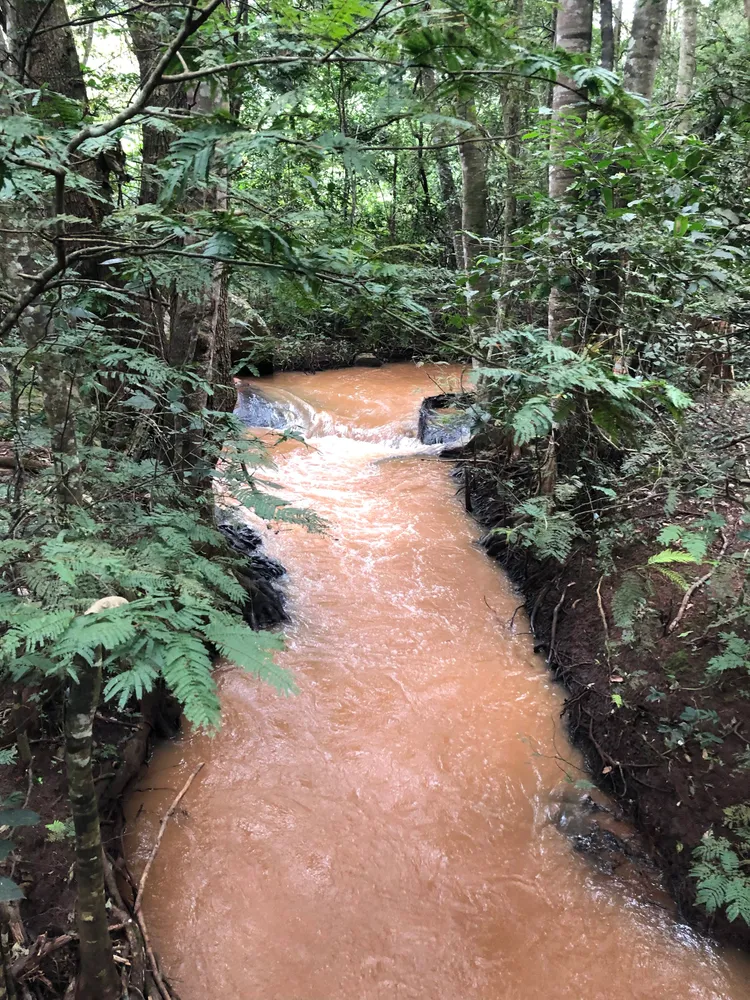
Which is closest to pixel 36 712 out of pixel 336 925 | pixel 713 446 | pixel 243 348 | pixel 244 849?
pixel 244 849

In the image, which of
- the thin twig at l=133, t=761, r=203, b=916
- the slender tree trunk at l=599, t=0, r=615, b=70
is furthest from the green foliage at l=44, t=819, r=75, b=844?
the slender tree trunk at l=599, t=0, r=615, b=70

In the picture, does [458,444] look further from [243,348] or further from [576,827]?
[576,827]

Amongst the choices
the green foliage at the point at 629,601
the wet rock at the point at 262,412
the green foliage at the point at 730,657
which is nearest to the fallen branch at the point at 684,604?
the green foliage at the point at 629,601

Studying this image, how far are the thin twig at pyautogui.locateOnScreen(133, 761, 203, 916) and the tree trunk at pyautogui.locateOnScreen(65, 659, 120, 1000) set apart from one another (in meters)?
0.63

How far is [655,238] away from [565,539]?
2330 mm

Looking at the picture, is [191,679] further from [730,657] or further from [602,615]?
[602,615]

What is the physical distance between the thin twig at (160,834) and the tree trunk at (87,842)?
632 millimetres

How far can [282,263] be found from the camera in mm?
2039

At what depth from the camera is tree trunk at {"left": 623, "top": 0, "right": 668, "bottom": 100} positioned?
5.69 m

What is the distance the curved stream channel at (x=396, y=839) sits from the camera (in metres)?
3.02

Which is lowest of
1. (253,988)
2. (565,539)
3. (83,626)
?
(253,988)

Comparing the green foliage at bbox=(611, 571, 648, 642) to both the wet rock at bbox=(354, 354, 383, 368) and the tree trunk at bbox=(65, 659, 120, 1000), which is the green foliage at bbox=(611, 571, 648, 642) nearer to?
the tree trunk at bbox=(65, 659, 120, 1000)

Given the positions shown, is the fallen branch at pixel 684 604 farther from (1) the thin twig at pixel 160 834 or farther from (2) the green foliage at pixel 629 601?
(1) the thin twig at pixel 160 834

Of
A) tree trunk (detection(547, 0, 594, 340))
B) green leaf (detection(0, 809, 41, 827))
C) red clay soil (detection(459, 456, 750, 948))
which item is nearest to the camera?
green leaf (detection(0, 809, 41, 827))
